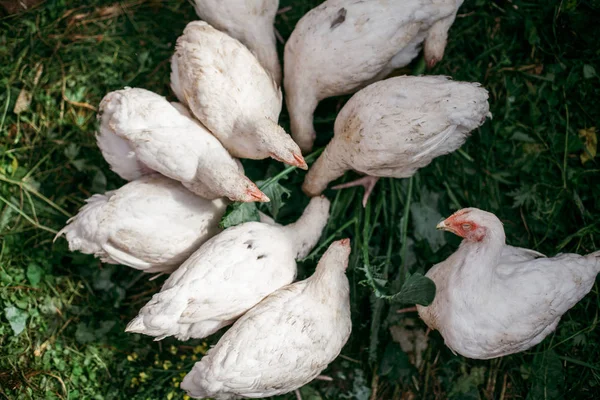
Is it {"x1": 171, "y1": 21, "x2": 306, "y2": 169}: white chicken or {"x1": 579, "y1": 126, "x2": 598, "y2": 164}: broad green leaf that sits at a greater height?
{"x1": 171, "y1": 21, "x2": 306, "y2": 169}: white chicken

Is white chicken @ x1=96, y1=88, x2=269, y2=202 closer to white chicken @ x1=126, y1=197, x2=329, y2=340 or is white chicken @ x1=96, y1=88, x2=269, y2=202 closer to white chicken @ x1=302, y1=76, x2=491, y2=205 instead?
white chicken @ x1=126, y1=197, x2=329, y2=340

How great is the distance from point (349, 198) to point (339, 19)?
732 millimetres

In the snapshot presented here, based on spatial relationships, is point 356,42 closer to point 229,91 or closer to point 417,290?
point 229,91

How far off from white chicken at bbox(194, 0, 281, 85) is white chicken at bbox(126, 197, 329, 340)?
2.28 feet

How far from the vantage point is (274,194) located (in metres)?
2.13

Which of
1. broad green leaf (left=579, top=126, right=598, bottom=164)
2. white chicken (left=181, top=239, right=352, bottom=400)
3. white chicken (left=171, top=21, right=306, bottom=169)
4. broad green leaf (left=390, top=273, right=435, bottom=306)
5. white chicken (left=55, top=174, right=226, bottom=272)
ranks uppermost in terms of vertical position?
white chicken (left=171, top=21, right=306, bottom=169)

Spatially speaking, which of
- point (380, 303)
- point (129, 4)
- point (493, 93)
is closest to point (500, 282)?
point (380, 303)

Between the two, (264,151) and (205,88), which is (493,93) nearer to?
(264,151)

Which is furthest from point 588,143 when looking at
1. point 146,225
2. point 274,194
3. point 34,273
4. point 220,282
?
point 34,273

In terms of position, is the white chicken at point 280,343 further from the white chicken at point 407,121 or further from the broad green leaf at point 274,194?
the white chicken at point 407,121

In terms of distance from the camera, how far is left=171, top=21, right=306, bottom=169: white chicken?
187 centimetres

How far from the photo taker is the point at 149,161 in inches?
73.9

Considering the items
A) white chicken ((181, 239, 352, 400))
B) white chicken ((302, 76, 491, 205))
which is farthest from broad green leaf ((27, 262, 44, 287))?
white chicken ((302, 76, 491, 205))

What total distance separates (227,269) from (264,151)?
438 mm
